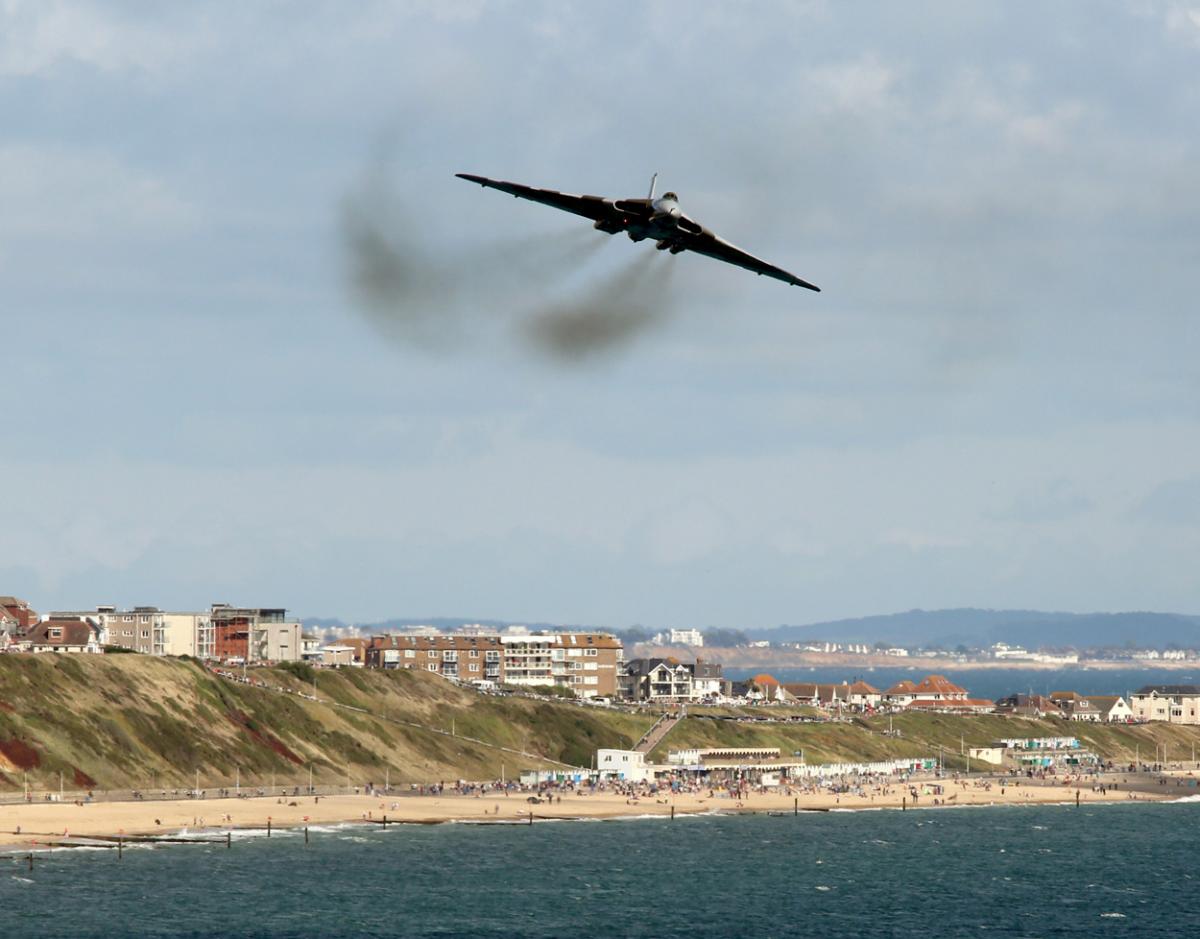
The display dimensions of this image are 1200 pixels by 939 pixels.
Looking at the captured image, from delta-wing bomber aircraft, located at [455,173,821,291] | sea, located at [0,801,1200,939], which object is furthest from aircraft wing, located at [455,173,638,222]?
sea, located at [0,801,1200,939]

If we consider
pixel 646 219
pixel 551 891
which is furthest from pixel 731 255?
pixel 551 891

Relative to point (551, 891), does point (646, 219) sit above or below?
above

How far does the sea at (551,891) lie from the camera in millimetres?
146250

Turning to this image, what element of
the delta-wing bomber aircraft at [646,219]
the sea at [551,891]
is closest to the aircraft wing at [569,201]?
the delta-wing bomber aircraft at [646,219]

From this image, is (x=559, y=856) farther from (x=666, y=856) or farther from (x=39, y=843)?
(x=39, y=843)

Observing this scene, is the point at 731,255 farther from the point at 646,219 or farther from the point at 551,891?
the point at 551,891

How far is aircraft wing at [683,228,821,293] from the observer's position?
316ft

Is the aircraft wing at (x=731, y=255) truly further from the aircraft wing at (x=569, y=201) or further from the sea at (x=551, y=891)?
the sea at (x=551, y=891)

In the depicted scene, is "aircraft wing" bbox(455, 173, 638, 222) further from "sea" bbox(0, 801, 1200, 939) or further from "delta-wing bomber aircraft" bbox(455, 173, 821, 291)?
"sea" bbox(0, 801, 1200, 939)

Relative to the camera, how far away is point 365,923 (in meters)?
146

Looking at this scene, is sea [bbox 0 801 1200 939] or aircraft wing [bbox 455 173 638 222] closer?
aircraft wing [bbox 455 173 638 222]

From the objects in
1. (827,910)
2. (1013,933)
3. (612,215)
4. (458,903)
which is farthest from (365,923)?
(612,215)

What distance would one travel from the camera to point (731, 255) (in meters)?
98.2

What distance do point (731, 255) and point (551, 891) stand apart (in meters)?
82.8
